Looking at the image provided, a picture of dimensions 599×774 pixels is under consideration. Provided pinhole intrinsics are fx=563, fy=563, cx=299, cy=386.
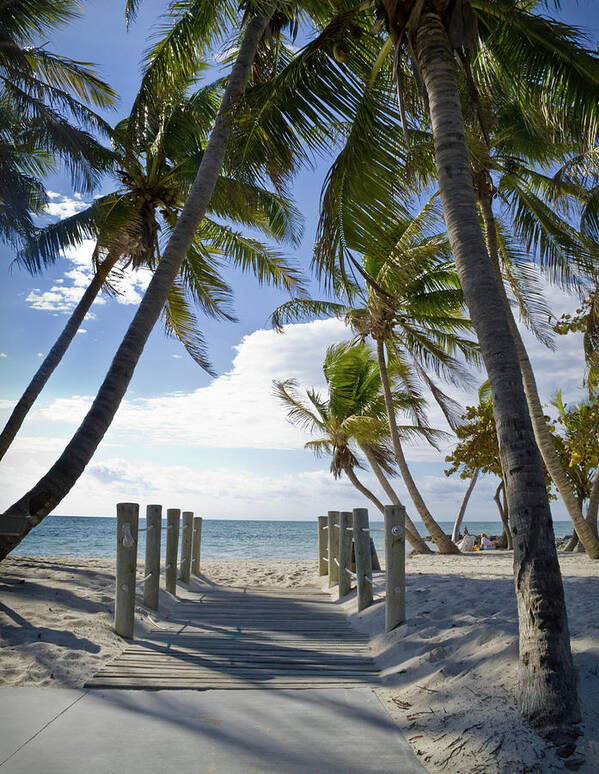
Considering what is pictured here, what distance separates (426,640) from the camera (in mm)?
4512

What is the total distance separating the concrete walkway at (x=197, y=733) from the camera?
2.65 meters

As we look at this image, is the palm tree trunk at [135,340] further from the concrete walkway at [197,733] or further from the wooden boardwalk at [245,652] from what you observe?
the concrete walkway at [197,733]

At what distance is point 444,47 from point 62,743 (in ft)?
16.9

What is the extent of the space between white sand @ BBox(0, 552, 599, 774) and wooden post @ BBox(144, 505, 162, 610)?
0.23 metres

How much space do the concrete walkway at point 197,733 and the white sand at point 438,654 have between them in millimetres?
239

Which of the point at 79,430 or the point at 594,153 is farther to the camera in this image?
the point at 594,153

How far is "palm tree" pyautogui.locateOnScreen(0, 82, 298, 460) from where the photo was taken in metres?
9.80

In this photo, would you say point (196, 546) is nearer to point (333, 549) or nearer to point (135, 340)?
point (333, 549)

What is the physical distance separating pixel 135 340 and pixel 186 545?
403 cm

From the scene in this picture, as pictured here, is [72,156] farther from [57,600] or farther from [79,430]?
[57,600]

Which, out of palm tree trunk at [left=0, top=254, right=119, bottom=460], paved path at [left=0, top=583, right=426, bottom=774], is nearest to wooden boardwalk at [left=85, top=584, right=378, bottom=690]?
paved path at [left=0, top=583, right=426, bottom=774]

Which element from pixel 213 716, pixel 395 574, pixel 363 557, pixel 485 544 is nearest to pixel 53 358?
pixel 363 557

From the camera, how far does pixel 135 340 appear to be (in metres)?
5.80

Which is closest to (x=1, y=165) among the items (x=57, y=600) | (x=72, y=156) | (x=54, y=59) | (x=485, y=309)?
(x=72, y=156)
